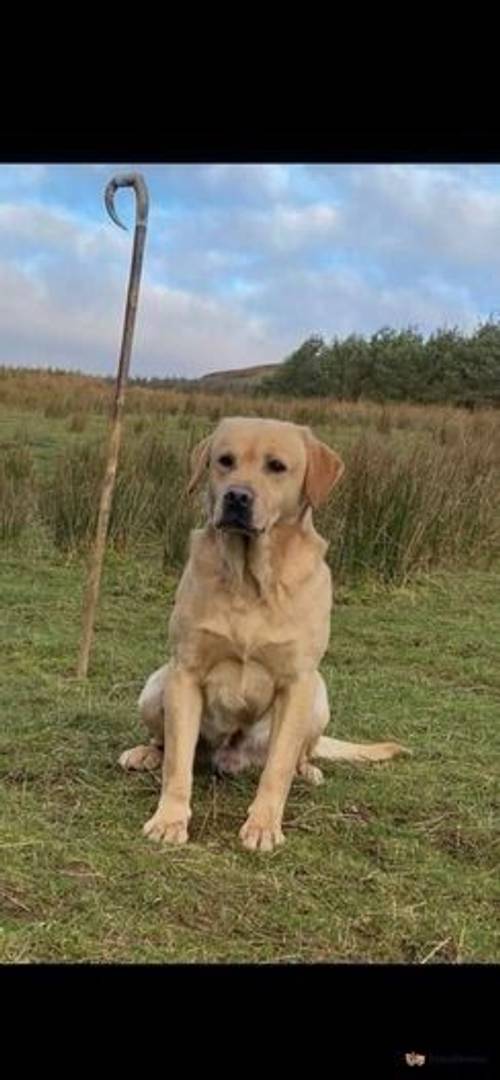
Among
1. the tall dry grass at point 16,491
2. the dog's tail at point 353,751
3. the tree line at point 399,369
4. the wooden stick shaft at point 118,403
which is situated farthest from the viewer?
the tall dry grass at point 16,491

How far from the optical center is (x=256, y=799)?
6.80 ft

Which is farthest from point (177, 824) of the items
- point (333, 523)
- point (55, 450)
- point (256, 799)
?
point (55, 450)

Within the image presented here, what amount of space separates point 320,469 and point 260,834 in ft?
1.80

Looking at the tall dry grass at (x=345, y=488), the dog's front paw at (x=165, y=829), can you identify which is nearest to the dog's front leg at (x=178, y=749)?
the dog's front paw at (x=165, y=829)

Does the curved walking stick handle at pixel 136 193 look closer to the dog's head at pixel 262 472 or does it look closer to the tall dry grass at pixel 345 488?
the dog's head at pixel 262 472

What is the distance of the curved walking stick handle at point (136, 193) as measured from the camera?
1829 mm

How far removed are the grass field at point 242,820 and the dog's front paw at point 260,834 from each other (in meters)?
0.02

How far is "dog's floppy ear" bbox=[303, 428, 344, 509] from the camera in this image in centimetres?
208

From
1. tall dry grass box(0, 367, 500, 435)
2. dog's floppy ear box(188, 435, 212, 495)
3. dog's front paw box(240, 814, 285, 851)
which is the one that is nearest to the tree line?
tall dry grass box(0, 367, 500, 435)

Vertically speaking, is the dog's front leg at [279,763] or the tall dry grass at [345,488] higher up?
the tall dry grass at [345,488]

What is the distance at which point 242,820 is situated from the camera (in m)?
2.14

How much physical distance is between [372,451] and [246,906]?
2314mm
